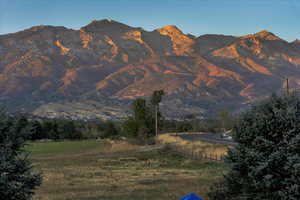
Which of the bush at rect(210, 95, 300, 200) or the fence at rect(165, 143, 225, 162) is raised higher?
the bush at rect(210, 95, 300, 200)

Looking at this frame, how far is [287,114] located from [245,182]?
2765 millimetres

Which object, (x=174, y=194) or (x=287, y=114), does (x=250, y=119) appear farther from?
(x=174, y=194)

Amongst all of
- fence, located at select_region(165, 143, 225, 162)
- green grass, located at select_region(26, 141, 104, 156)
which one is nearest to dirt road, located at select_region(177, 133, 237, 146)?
fence, located at select_region(165, 143, 225, 162)

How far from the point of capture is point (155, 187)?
102 feet

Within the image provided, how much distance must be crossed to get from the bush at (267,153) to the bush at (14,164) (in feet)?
22.7

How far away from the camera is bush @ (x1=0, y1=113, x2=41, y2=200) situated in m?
14.0

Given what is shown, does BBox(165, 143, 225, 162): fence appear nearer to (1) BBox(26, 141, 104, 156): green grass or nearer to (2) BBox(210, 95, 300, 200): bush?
(1) BBox(26, 141, 104, 156): green grass

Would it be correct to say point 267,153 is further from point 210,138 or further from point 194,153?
point 210,138

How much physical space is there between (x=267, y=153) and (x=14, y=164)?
329 inches

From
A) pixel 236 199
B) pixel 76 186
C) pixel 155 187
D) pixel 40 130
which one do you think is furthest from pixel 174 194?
Answer: pixel 40 130

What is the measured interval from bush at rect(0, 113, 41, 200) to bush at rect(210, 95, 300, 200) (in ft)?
22.7

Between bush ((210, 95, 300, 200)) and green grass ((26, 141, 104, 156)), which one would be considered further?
green grass ((26, 141, 104, 156))

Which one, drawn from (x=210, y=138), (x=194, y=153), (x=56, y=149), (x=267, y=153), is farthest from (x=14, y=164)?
(x=56, y=149)

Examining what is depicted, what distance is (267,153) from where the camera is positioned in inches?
615
